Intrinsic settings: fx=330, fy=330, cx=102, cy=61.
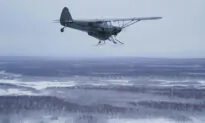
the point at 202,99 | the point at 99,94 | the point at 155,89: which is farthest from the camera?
the point at 155,89

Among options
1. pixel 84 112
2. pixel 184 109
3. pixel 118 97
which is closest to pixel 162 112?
pixel 184 109

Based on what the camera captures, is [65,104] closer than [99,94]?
Yes

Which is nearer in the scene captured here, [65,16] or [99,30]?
[65,16]

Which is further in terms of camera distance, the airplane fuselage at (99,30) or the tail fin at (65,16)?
the airplane fuselage at (99,30)

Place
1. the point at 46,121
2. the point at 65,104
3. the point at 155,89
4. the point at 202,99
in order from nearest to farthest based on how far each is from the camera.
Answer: the point at 46,121 → the point at 65,104 → the point at 202,99 → the point at 155,89

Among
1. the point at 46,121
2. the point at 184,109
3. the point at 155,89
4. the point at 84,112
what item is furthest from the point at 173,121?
the point at 155,89

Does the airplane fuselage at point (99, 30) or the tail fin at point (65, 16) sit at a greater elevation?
the tail fin at point (65, 16)

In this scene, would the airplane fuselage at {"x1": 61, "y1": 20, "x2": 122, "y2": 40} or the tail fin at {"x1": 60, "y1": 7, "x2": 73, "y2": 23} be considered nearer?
the tail fin at {"x1": 60, "y1": 7, "x2": 73, "y2": 23}

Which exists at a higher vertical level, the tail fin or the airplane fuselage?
the tail fin

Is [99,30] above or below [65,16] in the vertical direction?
below

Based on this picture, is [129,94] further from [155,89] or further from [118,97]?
[155,89]
